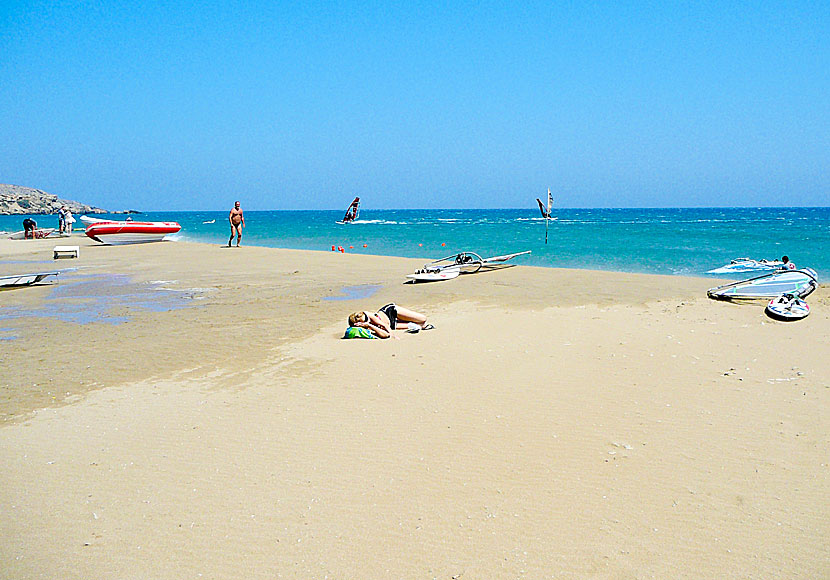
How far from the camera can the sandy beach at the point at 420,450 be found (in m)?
3.69

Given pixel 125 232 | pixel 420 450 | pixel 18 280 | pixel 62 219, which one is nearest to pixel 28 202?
pixel 62 219

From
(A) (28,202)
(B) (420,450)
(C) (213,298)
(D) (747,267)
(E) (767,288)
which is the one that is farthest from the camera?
(A) (28,202)

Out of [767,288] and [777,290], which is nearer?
[777,290]

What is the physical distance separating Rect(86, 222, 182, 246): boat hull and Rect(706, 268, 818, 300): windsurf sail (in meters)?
27.8

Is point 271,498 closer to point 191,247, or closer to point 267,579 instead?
point 267,579

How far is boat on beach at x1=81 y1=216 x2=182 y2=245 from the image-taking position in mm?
30766

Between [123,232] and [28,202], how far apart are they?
139 m

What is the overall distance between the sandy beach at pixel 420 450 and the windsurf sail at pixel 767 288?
261 cm

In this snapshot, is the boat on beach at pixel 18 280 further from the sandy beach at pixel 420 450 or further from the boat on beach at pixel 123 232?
the boat on beach at pixel 123 232

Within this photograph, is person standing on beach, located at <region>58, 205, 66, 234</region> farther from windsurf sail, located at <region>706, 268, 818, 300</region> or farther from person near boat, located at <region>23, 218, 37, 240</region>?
windsurf sail, located at <region>706, 268, 818, 300</region>

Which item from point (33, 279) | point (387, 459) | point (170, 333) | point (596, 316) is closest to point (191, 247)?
point (33, 279)

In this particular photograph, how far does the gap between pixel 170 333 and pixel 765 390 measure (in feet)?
27.0

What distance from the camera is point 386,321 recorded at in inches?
375

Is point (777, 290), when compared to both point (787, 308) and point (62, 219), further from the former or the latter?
point (62, 219)
